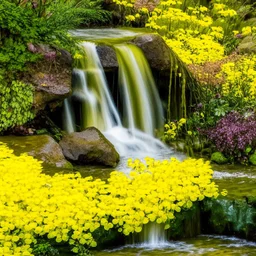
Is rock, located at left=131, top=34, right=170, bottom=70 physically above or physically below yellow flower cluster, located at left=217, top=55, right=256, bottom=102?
above

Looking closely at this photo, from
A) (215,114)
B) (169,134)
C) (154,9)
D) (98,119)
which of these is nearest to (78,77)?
(98,119)

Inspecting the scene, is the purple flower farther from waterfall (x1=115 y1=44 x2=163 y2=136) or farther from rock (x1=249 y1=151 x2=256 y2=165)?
waterfall (x1=115 y1=44 x2=163 y2=136)

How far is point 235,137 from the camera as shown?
872 centimetres

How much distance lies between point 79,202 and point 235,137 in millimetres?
4247

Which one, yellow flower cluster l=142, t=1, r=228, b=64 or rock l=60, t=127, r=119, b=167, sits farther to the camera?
yellow flower cluster l=142, t=1, r=228, b=64

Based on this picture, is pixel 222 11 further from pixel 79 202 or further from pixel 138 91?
pixel 79 202

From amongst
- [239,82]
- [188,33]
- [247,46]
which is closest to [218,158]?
[239,82]

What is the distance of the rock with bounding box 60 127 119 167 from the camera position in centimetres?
786

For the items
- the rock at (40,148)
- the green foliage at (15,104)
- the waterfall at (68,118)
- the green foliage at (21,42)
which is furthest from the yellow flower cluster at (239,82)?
the rock at (40,148)

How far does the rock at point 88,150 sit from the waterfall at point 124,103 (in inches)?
35.9

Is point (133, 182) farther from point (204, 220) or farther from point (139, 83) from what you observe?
point (139, 83)

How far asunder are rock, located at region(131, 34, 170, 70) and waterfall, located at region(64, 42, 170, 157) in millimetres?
108

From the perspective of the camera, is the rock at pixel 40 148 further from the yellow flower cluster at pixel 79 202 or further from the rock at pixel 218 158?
the rock at pixel 218 158

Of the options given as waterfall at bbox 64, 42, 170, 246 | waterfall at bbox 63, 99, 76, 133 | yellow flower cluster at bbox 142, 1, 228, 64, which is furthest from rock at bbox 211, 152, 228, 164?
yellow flower cluster at bbox 142, 1, 228, 64
